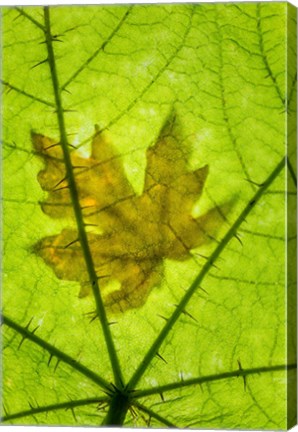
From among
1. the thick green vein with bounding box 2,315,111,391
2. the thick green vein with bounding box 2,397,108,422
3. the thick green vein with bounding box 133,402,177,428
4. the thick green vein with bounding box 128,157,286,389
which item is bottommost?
the thick green vein with bounding box 2,397,108,422

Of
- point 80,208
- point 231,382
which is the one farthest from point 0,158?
point 231,382

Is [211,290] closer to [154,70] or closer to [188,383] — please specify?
[188,383]

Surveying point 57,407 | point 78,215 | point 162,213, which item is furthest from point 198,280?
point 57,407

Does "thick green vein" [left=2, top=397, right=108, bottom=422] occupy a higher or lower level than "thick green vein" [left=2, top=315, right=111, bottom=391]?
lower

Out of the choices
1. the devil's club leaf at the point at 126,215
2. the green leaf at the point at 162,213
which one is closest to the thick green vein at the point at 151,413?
the green leaf at the point at 162,213

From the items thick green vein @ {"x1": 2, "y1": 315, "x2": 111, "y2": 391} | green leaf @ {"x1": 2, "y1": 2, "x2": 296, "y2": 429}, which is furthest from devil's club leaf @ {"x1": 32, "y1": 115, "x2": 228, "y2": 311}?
thick green vein @ {"x1": 2, "y1": 315, "x2": 111, "y2": 391}

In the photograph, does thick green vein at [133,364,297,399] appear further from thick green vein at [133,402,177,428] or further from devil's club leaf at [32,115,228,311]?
devil's club leaf at [32,115,228,311]

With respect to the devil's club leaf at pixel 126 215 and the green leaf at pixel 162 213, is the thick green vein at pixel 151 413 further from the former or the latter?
the devil's club leaf at pixel 126 215
